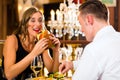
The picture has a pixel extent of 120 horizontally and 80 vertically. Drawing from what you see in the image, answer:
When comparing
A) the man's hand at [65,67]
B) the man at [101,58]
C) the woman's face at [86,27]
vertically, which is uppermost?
the woman's face at [86,27]

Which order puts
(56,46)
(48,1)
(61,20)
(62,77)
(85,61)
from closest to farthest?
(85,61) < (62,77) < (56,46) < (61,20) < (48,1)

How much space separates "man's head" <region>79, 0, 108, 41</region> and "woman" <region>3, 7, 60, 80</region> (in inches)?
20.8

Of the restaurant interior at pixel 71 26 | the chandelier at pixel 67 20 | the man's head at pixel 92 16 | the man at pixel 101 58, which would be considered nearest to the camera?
the man at pixel 101 58

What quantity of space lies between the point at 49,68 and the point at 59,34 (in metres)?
1.00

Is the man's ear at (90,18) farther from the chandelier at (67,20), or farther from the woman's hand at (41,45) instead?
the chandelier at (67,20)

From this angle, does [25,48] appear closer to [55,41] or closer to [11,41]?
[11,41]

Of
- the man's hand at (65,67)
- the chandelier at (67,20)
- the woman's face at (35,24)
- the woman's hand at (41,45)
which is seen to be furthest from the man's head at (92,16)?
the chandelier at (67,20)

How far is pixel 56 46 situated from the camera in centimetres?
228

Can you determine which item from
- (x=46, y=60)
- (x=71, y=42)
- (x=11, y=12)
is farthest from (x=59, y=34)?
(x=11, y=12)

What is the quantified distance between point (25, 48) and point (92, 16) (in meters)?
0.94

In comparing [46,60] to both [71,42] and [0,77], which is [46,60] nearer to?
[0,77]

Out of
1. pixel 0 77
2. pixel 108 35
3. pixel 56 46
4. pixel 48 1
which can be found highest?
pixel 48 1

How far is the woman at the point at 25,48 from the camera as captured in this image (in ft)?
6.76

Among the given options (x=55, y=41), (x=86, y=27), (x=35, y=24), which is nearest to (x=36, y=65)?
(x=55, y=41)
